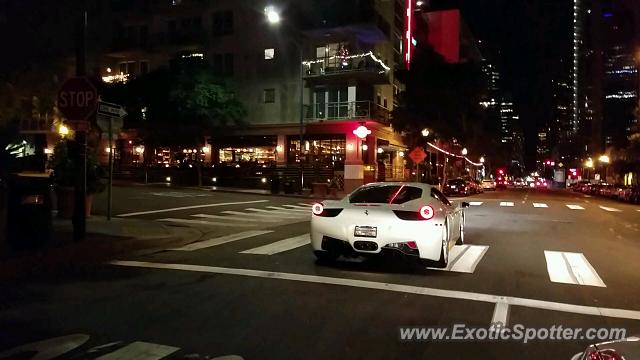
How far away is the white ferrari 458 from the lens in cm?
920

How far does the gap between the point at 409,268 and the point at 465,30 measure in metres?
75.5

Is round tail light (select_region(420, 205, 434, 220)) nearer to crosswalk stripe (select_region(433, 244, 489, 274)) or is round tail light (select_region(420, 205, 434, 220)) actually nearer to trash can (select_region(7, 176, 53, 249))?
crosswalk stripe (select_region(433, 244, 489, 274))

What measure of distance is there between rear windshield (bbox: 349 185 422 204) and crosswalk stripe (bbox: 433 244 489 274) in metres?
1.38

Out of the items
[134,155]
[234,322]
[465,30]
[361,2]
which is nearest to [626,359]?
[234,322]

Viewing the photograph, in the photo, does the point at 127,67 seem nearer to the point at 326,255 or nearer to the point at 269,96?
the point at 269,96

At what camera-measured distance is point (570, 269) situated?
10062 millimetres

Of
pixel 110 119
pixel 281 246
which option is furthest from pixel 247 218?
pixel 281 246

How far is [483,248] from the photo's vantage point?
12578 mm

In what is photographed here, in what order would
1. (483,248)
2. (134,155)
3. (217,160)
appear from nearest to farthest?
1. (483,248)
2. (217,160)
3. (134,155)

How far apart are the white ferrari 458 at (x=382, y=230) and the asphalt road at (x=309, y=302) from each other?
0.34 meters

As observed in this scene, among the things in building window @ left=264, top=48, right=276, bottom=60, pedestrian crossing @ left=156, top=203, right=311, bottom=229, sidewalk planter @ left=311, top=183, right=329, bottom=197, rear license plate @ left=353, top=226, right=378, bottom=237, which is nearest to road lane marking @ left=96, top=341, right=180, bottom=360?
rear license plate @ left=353, top=226, right=378, bottom=237

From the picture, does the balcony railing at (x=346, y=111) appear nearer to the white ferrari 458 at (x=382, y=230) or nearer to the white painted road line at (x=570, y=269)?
the white painted road line at (x=570, y=269)

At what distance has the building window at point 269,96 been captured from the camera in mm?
44250

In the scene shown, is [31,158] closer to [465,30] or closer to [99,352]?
[99,352]
